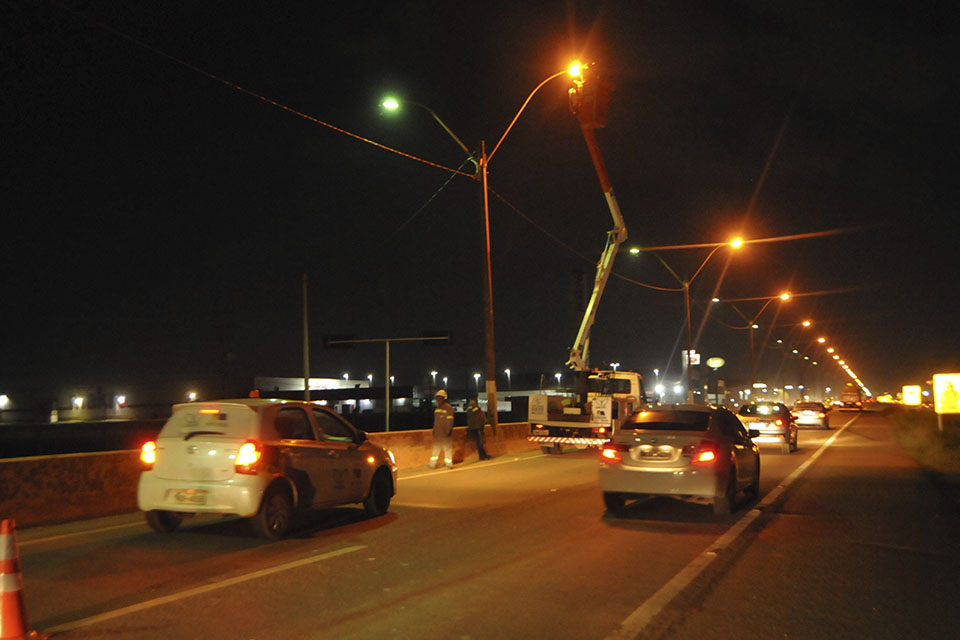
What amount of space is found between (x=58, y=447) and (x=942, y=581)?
3595 centimetres

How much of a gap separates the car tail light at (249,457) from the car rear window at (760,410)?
18.7 metres

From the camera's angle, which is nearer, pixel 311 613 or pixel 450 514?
pixel 311 613

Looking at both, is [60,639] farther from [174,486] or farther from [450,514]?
[450,514]

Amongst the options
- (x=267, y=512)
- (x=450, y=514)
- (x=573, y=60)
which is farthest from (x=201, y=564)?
(x=573, y=60)

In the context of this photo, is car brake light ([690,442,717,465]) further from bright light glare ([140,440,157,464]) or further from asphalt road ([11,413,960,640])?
bright light glare ([140,440,157,464])

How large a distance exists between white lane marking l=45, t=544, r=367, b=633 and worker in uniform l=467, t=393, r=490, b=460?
12119mm

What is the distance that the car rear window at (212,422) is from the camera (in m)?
9.59

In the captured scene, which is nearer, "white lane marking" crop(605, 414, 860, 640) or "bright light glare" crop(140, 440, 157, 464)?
"white lane marking" crop(605, 414, 860, 640)

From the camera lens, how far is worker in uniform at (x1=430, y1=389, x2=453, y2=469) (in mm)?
18938

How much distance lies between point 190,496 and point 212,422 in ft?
2.79

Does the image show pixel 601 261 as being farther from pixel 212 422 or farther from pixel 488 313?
pixel 212 422

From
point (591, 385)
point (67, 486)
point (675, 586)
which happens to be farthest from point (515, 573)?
point (591, 385)

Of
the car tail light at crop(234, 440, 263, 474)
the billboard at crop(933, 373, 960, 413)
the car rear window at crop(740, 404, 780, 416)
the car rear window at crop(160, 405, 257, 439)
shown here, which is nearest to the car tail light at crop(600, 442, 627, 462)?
the car tail light at crop(234, 440, 263, 474)

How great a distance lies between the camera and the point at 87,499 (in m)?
12.0
